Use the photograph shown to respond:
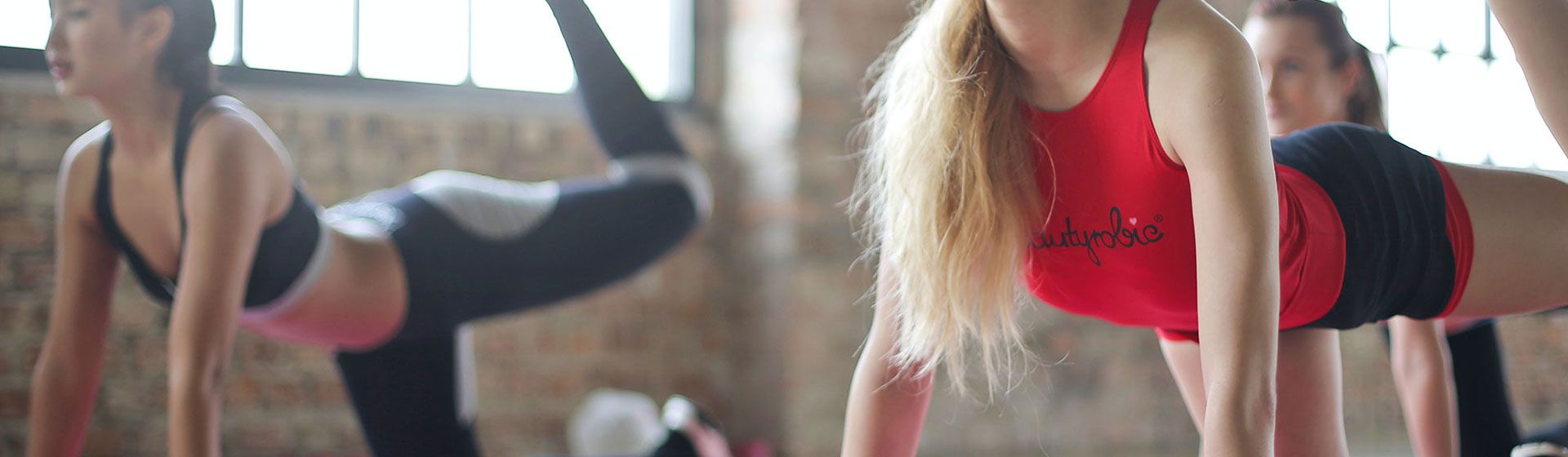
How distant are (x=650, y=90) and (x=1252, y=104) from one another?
9.24 ft

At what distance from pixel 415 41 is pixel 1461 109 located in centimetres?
373

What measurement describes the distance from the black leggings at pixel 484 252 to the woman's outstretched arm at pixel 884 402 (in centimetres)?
58

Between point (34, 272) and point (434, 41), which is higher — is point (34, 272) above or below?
below

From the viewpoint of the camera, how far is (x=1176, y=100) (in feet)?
2.95

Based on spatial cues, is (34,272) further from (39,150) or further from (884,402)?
(884,402)

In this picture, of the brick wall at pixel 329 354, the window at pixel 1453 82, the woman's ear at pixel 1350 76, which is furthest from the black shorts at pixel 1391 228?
the window at pixel 1453 82

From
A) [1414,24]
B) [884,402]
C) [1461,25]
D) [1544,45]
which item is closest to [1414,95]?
[1414,24]

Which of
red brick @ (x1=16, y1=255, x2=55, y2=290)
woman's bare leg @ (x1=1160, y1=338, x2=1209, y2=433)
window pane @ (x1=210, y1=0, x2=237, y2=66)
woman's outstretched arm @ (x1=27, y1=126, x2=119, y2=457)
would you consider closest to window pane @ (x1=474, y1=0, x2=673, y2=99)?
window pane @ (x1=210, y1=0, x2=237, y2=66)

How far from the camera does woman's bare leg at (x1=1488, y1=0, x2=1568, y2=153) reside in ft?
3.41

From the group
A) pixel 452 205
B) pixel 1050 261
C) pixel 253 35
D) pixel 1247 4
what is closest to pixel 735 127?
pixel 253 35

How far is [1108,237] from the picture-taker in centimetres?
103

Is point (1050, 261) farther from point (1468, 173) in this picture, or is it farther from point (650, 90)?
point (650, 90)

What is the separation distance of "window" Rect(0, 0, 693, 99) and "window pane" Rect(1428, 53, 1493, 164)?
9.26 feet

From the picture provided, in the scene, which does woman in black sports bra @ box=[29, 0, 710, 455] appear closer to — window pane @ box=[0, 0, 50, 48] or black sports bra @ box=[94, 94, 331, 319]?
black sports bra @ box=[94, 94, 331, 319]
